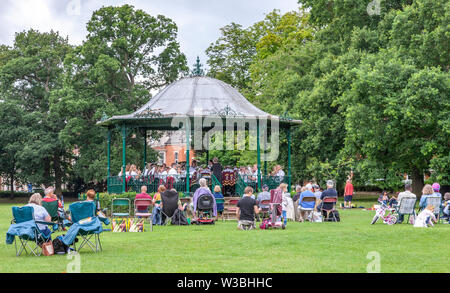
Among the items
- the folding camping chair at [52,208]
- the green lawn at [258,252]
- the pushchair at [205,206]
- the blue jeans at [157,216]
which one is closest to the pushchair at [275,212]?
the green lawn at [258,252]

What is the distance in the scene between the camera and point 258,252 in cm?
1251

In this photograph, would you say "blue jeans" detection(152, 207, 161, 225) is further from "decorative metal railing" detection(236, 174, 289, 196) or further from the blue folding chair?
the blue folding chair

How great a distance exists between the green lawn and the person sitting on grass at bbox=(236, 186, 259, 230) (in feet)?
2.10

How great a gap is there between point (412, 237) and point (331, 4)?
27815 millimetres

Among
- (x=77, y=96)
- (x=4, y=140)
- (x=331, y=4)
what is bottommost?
(x=4, y=140)

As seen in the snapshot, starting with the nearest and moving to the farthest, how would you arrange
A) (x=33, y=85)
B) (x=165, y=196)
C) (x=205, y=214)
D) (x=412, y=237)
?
(x=412, y=237) < (x=165, y=196) < (x=205, y=214) < (x=33, y=85)

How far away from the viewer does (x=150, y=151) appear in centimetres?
4922

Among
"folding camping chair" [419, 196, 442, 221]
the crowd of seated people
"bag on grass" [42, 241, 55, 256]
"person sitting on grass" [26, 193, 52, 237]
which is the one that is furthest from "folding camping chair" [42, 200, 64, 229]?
"folding camping chair" [419, 196, 442, 221]

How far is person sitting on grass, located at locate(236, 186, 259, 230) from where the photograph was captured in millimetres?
17828

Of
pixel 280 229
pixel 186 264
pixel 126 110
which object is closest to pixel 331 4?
pixel 126 110

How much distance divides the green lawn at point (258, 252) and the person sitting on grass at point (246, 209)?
639 millimetres

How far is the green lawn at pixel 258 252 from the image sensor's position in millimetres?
10469

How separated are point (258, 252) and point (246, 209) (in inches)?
215
